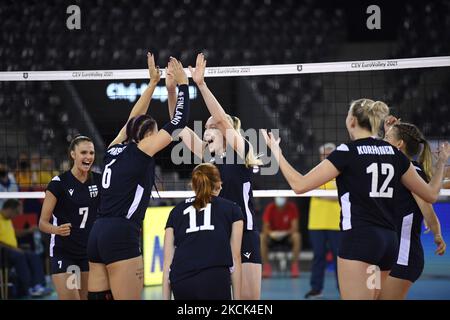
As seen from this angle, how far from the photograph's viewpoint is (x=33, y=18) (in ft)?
73.9

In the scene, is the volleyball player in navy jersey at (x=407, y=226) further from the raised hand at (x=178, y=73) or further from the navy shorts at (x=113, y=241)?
the navy shorts at (x=113, y=241)

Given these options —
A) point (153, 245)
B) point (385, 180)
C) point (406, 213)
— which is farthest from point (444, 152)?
point (153, 245)

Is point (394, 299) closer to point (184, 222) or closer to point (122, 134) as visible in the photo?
point (184, 222)

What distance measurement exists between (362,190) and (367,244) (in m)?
0.40

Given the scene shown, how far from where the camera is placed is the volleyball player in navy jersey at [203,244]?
565 cm

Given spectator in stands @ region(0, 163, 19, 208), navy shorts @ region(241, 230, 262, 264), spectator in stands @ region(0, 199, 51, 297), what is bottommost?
spectator in stands @ region(0, 199, 51, 297)

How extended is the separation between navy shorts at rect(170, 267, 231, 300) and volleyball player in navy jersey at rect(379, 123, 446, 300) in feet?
4.66

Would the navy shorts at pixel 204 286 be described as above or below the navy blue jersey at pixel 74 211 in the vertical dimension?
below

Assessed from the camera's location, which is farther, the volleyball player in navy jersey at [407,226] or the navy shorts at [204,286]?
the volleyball player in navy jersey at [407,226]

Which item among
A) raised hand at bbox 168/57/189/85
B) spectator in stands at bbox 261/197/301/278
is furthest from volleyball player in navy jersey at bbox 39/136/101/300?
→ spectator in stands at bbox 261/197/301/278

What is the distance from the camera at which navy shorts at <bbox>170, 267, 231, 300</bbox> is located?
5629mm

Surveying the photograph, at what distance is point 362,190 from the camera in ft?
18.2

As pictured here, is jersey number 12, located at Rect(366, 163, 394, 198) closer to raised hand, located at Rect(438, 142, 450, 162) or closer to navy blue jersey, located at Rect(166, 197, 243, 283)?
raised hand, located at Rect(438, 142, 450, 162)

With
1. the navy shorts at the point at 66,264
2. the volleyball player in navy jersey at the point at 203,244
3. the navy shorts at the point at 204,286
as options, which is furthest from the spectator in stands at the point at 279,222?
the navy shorts at the point at 204,286
